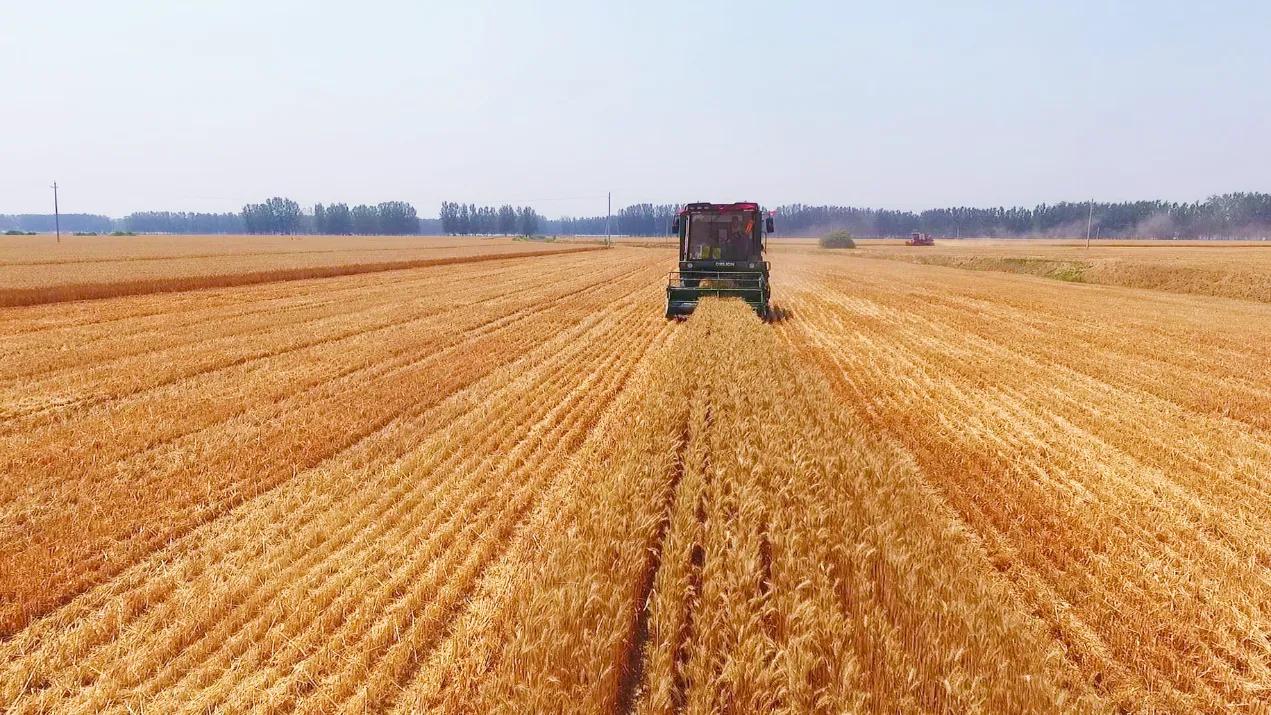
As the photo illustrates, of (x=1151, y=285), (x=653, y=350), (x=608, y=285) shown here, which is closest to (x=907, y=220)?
(x=1151, y=285)

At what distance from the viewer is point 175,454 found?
5.66 m

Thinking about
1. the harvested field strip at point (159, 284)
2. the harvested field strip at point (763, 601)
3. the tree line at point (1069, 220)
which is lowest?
the harvested field strip at point (763, 601)

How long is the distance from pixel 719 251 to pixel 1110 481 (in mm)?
12048

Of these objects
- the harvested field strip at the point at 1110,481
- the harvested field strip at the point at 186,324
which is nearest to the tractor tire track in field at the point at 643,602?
the harvested field strip at the point at 1110,481

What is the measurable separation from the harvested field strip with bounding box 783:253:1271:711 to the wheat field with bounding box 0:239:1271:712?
0.03 meters

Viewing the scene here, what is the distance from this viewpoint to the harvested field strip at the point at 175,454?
396 cm

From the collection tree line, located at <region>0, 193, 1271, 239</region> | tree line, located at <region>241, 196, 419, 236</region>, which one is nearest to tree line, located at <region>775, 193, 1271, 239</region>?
tree line, located at <region>0, 193, 1271, 239</region>

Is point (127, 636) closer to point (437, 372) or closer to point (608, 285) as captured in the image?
point (437, 372)

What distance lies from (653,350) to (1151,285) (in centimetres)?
2787

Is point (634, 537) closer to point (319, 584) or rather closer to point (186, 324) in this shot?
point (319, 584)

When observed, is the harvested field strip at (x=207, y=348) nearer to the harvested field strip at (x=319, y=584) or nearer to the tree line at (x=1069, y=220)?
the harvested field strip at (x=319, y=584)

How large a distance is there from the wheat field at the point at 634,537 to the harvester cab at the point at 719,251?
631 centimetres

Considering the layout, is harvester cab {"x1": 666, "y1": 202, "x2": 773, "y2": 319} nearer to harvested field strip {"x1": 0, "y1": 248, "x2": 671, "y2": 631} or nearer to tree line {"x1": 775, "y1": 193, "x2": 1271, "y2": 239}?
harvested field strip {"x1": 0, "y1": 248, "x2": 671, "y2": 631}

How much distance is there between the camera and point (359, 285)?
23.2 m
